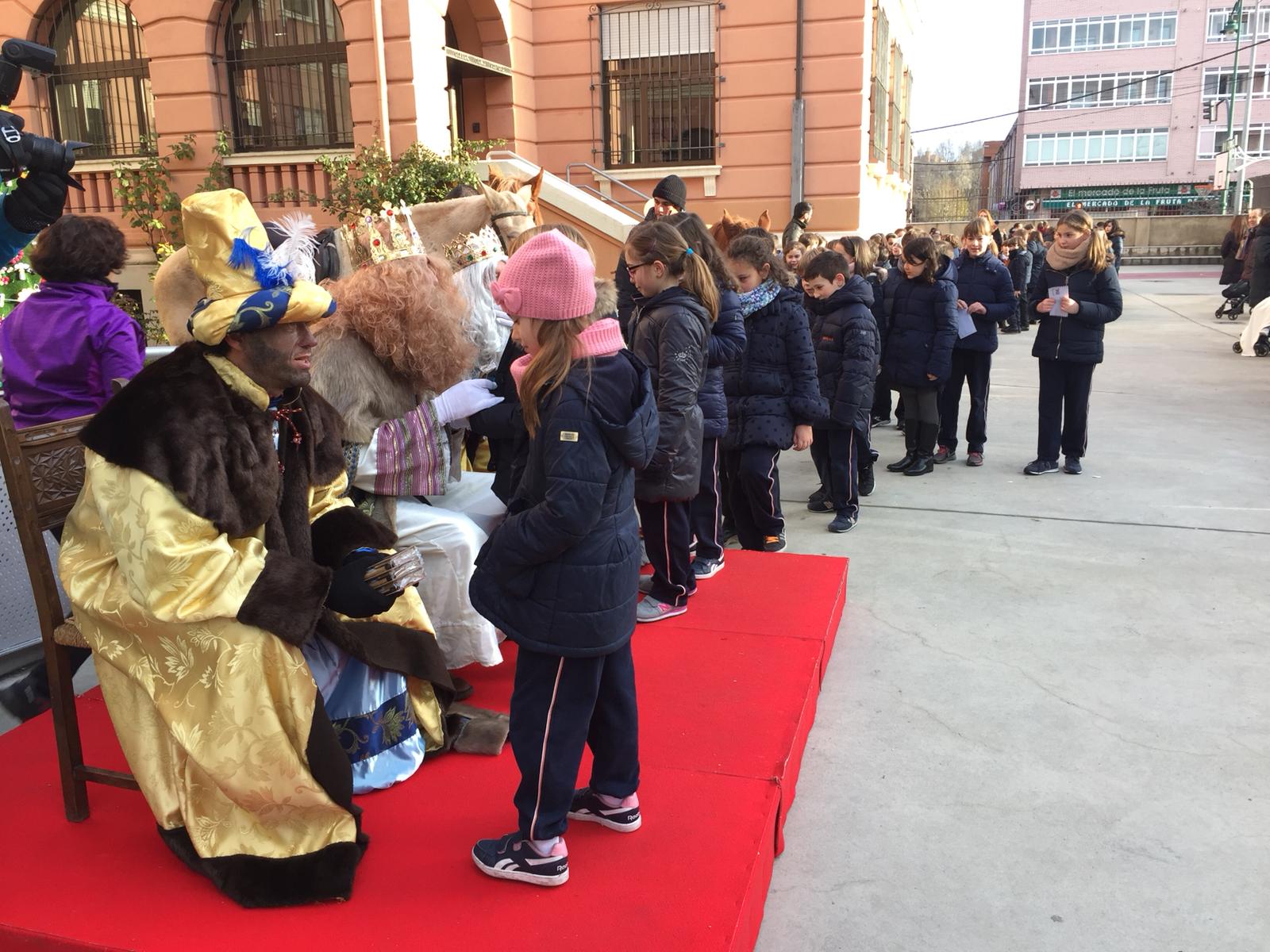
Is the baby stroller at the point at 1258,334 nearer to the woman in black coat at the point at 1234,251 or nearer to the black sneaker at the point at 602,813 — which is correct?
the woman in black coat at the point at 1234,251

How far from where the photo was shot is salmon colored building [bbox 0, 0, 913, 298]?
1160 centimetres

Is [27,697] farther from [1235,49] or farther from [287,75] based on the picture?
[1235,49]

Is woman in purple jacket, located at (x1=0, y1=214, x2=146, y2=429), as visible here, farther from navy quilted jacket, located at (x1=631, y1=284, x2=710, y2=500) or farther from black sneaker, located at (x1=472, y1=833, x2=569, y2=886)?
black sneaker, located at (x1=472, y1=833, x2=569, y2=886)

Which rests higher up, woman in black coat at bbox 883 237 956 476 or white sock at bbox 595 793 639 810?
woman in black coat at bbox 883 237 956 476

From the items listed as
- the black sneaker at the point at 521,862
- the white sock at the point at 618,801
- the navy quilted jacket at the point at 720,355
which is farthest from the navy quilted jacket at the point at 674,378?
the black sneaker at the point at 521,862

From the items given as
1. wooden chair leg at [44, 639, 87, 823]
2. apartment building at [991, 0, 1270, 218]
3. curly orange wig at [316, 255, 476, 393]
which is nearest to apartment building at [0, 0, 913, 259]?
curly orange wig at [316, 255, 476, 393]

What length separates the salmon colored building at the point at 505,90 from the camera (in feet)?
38.1

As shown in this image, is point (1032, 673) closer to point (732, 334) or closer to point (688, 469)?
point (688, 469)

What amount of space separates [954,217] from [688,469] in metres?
60.0

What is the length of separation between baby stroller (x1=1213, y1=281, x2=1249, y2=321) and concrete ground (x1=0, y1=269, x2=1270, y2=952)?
463 inches

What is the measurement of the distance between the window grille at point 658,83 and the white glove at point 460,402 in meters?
10.7

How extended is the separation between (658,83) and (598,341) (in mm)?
12159

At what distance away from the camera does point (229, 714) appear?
93.1 inches

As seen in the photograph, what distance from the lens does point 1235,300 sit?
16.9 meters
